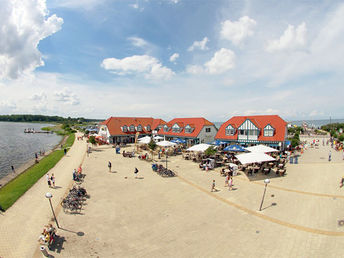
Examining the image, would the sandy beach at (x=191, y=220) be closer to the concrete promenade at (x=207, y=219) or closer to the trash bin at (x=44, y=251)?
the concrete promenade at (x=207, y=219)

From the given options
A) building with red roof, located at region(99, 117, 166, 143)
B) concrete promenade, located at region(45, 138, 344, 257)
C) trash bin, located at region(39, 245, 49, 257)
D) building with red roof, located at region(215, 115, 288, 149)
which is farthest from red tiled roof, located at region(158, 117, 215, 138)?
trash bin, located at region(39, 245, 49, 257)

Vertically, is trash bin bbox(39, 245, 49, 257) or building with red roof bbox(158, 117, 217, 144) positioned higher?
building with red roof bbox(158, 117, 217, 144)

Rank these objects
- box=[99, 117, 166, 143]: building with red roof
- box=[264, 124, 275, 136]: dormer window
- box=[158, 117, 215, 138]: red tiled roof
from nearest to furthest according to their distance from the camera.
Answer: box=[264, 124, 275, 136]: dormer window
box=[158, 117, 215, 138]: red tiled roof
box=[99, 117, 166, 143]: building with red roof

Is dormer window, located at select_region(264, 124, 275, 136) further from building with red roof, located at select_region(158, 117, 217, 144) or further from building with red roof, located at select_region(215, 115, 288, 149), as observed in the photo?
building with red roof, located at select_region(158, 117, 217, 144)

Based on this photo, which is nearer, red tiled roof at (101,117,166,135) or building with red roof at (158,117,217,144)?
building with red roof at (158,117,217,144)

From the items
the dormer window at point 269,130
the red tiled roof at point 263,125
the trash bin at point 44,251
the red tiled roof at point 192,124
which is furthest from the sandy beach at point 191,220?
the red tiled roof at point 192,124

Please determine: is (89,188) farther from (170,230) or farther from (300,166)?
(300,166)

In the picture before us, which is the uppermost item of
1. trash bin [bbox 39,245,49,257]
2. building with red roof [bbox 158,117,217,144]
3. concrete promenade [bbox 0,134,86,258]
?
building with red roof [bbox 158,117,217,144]

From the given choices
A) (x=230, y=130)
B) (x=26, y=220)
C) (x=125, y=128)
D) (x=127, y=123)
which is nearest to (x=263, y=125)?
(x=230, y=130)

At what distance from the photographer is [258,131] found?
34031 mm

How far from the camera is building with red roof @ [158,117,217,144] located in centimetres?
4116

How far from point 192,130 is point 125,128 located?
19746mm

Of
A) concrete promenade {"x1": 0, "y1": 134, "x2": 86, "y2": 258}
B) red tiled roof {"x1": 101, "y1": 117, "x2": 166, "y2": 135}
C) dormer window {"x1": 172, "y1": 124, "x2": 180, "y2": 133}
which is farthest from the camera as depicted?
red tiled roof {"x1": 101, "y1": 117, "x2": 166, "y2": 135}

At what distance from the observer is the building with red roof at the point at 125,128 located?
48.2 metres
